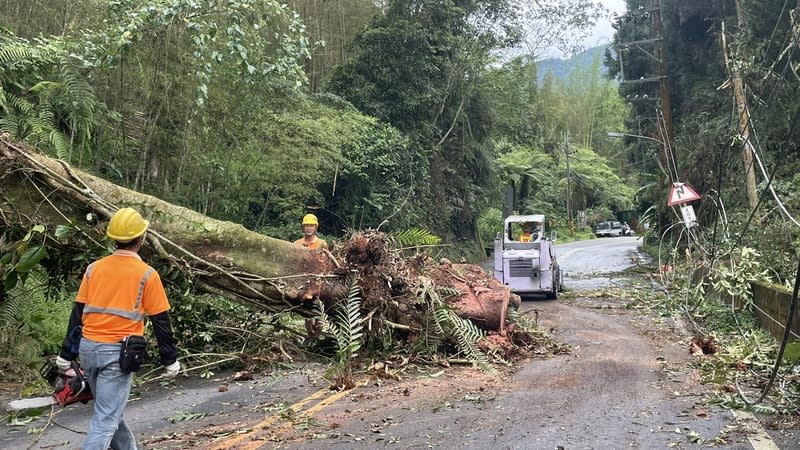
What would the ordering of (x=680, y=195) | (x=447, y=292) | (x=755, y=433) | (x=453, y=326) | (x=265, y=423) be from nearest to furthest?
(x=755, y=433), (x=265, y=423), (x=453, y=326), (x=447, y=292), (x=680, y=195)

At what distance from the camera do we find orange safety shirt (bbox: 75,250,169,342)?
396 centimetres

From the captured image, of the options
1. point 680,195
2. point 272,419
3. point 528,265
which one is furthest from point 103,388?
point 680,195

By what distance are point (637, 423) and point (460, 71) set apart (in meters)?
22.4

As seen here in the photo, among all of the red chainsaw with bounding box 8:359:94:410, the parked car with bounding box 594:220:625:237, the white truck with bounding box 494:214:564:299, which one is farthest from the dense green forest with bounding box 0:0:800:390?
the parked car with bounding box 594:220:625:237

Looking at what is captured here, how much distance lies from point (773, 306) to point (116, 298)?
9.12 metres

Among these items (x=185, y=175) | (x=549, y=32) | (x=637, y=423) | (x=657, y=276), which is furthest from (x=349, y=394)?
(x=549, y=32)

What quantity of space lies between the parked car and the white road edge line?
55677 mm

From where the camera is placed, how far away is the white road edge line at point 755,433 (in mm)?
4582

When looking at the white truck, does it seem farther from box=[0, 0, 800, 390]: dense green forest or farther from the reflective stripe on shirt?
the reflective stripe on shirt

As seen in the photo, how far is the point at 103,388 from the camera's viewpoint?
12.9 feet

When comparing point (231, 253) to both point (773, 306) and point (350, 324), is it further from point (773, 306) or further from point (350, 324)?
point (773, 306)

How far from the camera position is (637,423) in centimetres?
520

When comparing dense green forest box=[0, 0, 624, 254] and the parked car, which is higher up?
dense green forest box=[0, 0, 624, 254]

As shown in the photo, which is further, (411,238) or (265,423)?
(411,238)
